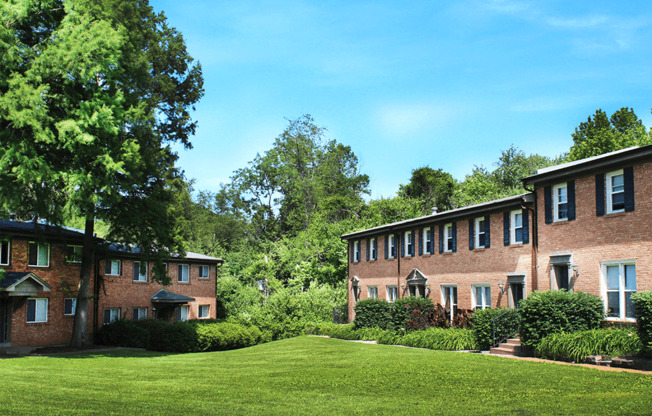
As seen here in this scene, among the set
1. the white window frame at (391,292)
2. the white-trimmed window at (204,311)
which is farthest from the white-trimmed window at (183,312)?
the white window frame at (391,292)

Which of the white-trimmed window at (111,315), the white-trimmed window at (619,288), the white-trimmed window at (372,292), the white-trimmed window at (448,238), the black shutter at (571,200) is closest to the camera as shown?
the white-trimmed window at (619,288)

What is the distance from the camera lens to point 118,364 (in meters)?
23.5

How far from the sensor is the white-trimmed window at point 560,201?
23562 mm

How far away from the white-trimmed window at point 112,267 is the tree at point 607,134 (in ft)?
128

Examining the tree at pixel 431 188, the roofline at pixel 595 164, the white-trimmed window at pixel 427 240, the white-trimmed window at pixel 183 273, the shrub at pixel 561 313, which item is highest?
the tree at pixel 431 188

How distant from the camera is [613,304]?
21.0 metres

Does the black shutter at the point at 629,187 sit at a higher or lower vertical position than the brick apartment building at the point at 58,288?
higher

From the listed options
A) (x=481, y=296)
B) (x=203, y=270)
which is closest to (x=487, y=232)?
(x=481, y=296)

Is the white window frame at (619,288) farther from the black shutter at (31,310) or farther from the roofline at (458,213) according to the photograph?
the black shutter at (31,310)

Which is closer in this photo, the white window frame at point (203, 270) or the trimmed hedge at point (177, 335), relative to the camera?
the trimmed hedge at point (177, 335)

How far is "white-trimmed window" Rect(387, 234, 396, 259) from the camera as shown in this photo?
38781 mm

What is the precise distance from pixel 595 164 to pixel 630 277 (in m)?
4.11

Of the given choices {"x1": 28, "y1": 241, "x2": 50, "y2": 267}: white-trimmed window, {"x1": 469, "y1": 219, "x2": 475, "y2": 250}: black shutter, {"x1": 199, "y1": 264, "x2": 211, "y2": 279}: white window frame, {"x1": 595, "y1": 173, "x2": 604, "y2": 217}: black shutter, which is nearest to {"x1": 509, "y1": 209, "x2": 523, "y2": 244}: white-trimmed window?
{"x1": 469, "y1": 219, "x2": 475, "y2": 250}: black shutter

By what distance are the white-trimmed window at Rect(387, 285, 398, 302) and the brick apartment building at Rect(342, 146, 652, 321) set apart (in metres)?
1.02
